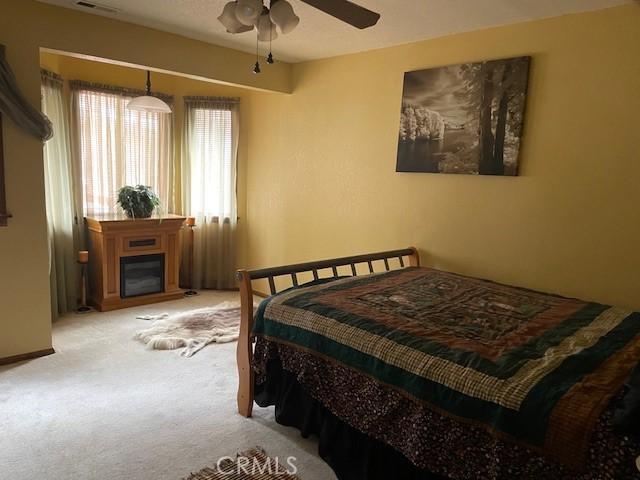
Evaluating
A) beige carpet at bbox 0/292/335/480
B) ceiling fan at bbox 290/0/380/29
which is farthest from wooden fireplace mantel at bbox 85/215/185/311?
ceiling fan at bbox 290/0/380/29

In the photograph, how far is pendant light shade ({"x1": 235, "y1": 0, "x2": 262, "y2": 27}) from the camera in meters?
1.79

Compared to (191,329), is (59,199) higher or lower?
higher

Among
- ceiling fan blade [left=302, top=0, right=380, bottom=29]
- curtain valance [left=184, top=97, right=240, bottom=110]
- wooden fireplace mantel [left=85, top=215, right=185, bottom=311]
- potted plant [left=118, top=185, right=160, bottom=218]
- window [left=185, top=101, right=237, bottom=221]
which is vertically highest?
curtain valance [left=184, top=97, right=240, bottom=110]

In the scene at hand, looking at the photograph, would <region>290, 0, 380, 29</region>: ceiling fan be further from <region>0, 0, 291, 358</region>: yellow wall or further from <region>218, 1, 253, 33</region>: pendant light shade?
<region>0, 0, 291, 358</region>: yellow wall

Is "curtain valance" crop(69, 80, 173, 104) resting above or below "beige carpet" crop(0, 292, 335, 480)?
above

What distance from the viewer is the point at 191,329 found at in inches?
148

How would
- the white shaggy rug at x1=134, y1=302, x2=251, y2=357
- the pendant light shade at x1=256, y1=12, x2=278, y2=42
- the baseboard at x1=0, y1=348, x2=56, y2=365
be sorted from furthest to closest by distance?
the white shaggy rug at x1=134, y1=302, x2=251, y2=357
the baseboard at x1=0, y1=348, x2=56, y2=365
the pendant light shade at x1=256, y1=12, x2=278, y2=42

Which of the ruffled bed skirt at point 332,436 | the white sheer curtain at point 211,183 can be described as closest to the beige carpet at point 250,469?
the ruffled bed skirt at point 332,436

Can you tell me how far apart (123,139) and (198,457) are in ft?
11.4

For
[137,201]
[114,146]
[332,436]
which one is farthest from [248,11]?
[114,146]

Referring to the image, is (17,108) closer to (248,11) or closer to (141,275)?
(248,11)

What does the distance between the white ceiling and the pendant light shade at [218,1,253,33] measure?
812mm

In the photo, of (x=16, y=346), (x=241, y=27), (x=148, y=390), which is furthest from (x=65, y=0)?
(x=148, y=390)

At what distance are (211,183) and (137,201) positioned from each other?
2.89 ft
